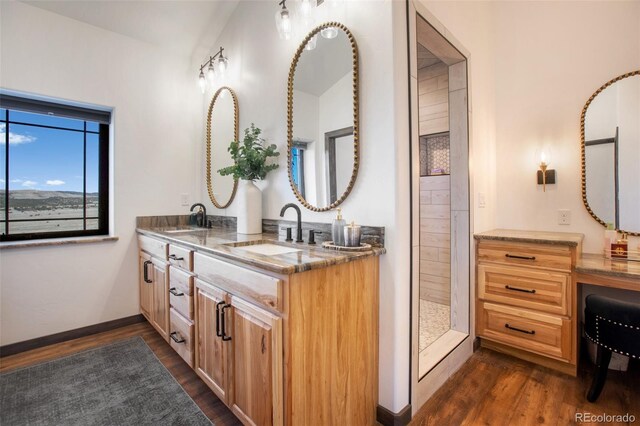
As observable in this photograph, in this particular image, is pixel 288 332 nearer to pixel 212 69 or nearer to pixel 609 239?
pixel 609 239

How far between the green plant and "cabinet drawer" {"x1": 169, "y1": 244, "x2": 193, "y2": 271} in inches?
28.3

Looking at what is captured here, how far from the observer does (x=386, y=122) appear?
1.54 metres

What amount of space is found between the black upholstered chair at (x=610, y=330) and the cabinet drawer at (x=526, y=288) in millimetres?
176

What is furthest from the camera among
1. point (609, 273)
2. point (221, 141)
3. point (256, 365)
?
point (221, 141)

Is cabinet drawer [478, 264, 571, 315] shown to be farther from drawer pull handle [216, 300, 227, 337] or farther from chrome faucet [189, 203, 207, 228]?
chrome faucet [189, 203, 207, 228]

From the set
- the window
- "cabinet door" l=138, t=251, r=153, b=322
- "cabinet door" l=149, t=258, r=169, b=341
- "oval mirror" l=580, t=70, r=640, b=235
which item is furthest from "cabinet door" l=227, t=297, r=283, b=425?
"oval mirror" l=580, t=70, r=640, b=235

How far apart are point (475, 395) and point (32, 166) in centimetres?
384

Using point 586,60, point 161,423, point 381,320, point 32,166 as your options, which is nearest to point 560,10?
point 586,60

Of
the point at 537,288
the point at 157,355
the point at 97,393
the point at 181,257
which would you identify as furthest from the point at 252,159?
the point at 537,288

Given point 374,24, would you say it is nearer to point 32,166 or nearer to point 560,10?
point 560,10

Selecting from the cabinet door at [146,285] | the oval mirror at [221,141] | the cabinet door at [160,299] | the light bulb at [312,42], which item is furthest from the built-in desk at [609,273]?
the cabinet door at [146,285]

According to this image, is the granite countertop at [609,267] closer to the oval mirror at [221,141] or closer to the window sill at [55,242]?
the oval mirror at [221,141]

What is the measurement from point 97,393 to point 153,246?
1069mm

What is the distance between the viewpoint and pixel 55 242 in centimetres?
250
